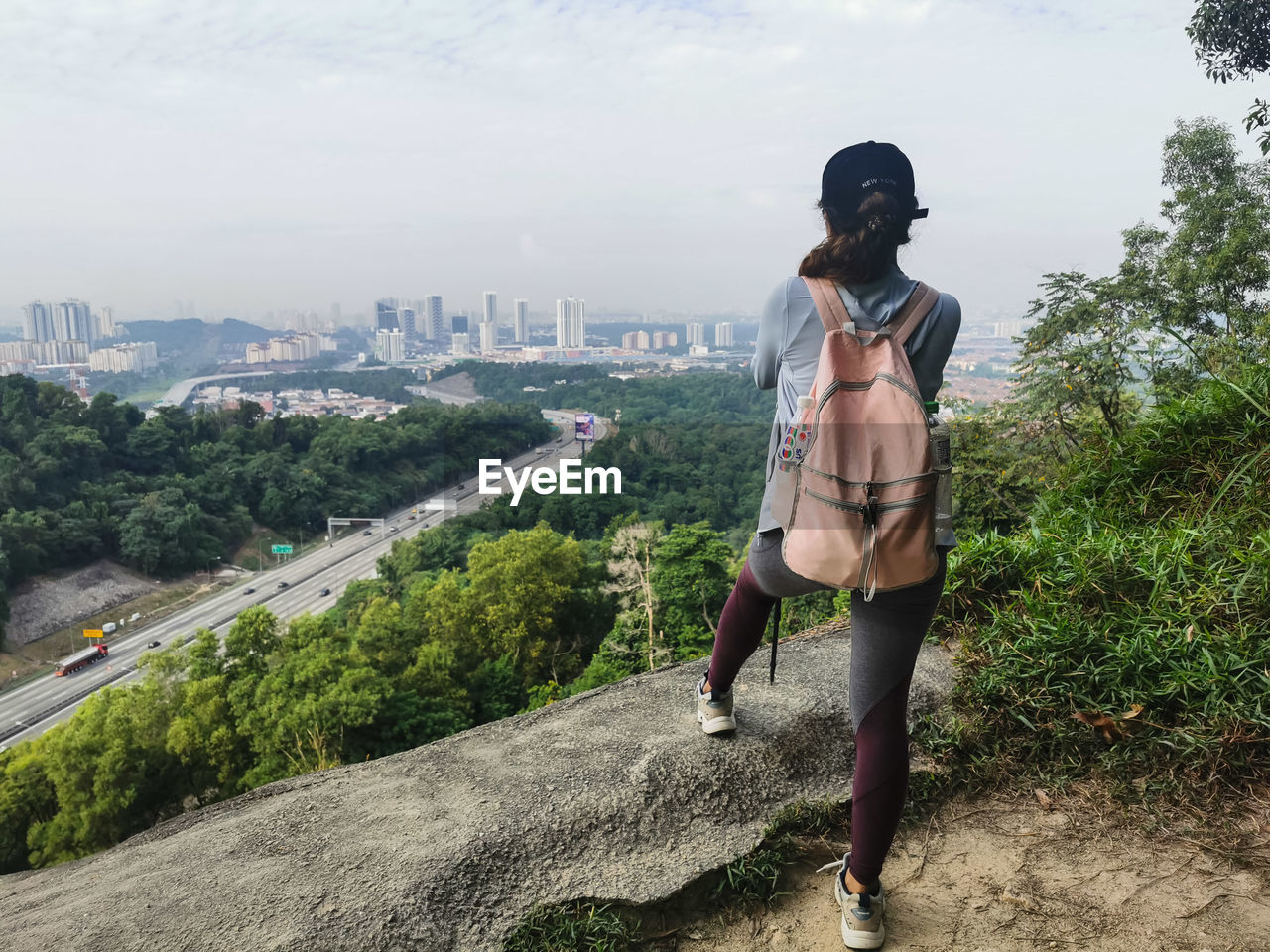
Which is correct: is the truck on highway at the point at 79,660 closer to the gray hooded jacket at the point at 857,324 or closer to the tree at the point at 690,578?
the tree at the point at 690,578

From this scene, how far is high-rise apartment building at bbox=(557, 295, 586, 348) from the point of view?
48062 millimetres

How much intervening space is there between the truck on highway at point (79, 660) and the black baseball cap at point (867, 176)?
2743 centimetres

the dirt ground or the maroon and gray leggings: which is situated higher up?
the maroon and gray leggings

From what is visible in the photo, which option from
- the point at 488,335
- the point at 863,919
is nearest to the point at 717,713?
the point at 863,919

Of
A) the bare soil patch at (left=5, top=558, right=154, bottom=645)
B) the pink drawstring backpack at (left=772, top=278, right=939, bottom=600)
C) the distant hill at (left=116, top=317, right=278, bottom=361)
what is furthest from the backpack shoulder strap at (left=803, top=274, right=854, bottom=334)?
the distant hill at (left=116, top=317, right=278, bottom=361)

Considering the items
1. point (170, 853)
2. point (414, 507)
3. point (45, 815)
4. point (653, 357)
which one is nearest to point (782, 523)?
point (170, 853)

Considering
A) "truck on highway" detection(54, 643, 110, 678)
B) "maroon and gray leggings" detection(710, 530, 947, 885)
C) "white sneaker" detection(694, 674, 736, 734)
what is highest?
"maroon and gray leggings" detection(710, 530, 947, 885)

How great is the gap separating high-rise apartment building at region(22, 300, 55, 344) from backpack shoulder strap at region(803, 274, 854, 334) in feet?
201

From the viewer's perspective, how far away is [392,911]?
1.27 meters

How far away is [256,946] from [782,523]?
1000 mm

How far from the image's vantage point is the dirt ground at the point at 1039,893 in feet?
4.08

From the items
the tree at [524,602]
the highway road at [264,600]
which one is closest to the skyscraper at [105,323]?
the highway road at [264,600]

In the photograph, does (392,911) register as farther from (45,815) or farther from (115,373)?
(115,373)

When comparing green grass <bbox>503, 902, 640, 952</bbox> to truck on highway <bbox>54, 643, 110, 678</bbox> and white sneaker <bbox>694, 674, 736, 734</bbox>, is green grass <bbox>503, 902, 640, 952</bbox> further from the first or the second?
truck on highway <bbox>54, 643, 110, 678</bbox>
